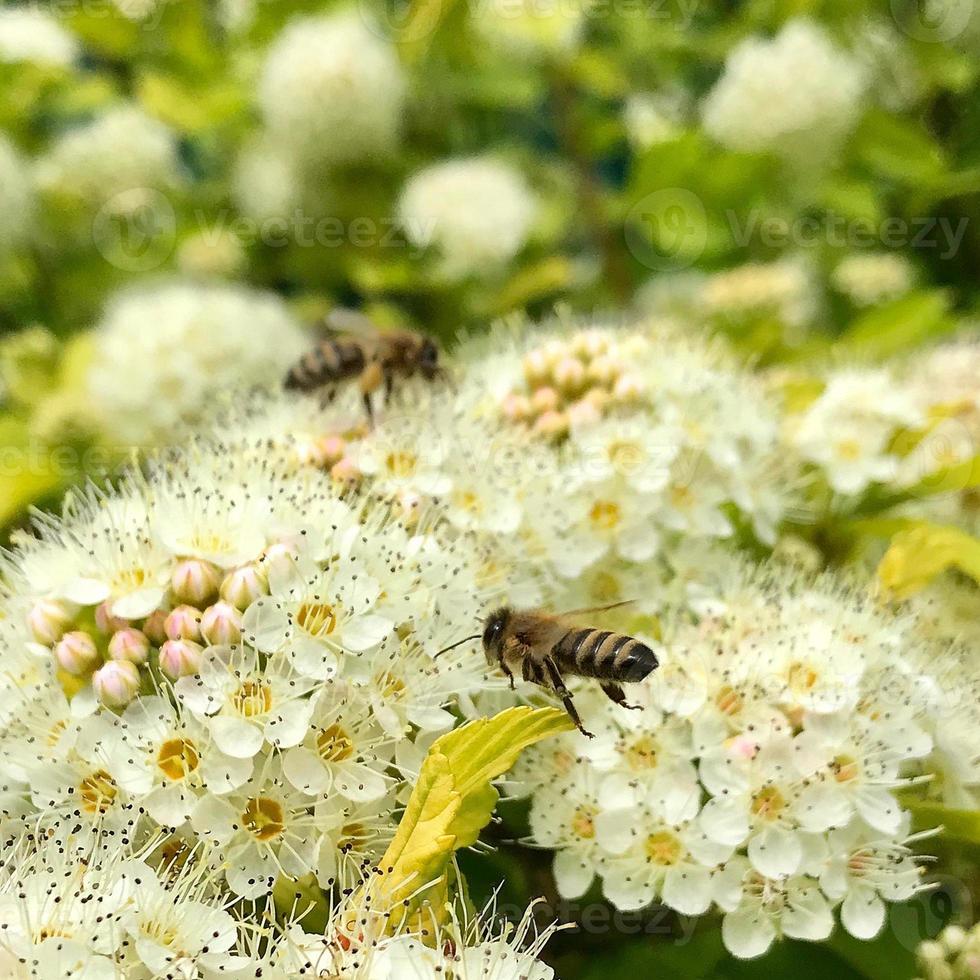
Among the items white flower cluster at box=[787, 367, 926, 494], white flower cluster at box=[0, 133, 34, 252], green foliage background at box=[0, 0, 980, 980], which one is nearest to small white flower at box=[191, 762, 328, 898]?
white flower cluster at box=[787, 367, 926, 494]

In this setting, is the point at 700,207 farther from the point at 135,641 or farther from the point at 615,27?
the point at 135,641

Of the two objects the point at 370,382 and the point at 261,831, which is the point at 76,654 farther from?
the point at 370,382

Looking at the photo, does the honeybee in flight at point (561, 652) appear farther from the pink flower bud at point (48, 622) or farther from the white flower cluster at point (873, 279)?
the white flower cluster at point (873, 279)

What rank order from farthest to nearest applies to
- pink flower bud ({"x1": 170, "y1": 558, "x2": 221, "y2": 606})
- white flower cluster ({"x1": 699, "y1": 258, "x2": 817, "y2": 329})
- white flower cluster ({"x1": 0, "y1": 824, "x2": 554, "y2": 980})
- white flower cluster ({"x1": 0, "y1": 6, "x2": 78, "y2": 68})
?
white flower cluster ({"x1": 0, "y1": 6, "x2": 78, "y2": 68})
white flower cluster ({"x1": 699, "y1": 258, "x2": 817, "y2": 329})
pink flower bud ({"x1": 170, "y1": 558, "x2": 221, "y2": 606})
white flower cluster ({"x1": 0, "y1": 824, "x2": 554, "y2": 980})

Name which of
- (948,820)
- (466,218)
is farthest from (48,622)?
(466,218)

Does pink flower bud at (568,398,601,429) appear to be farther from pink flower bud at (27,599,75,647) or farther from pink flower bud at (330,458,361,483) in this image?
pink flower bud at (27,599,75,647)
